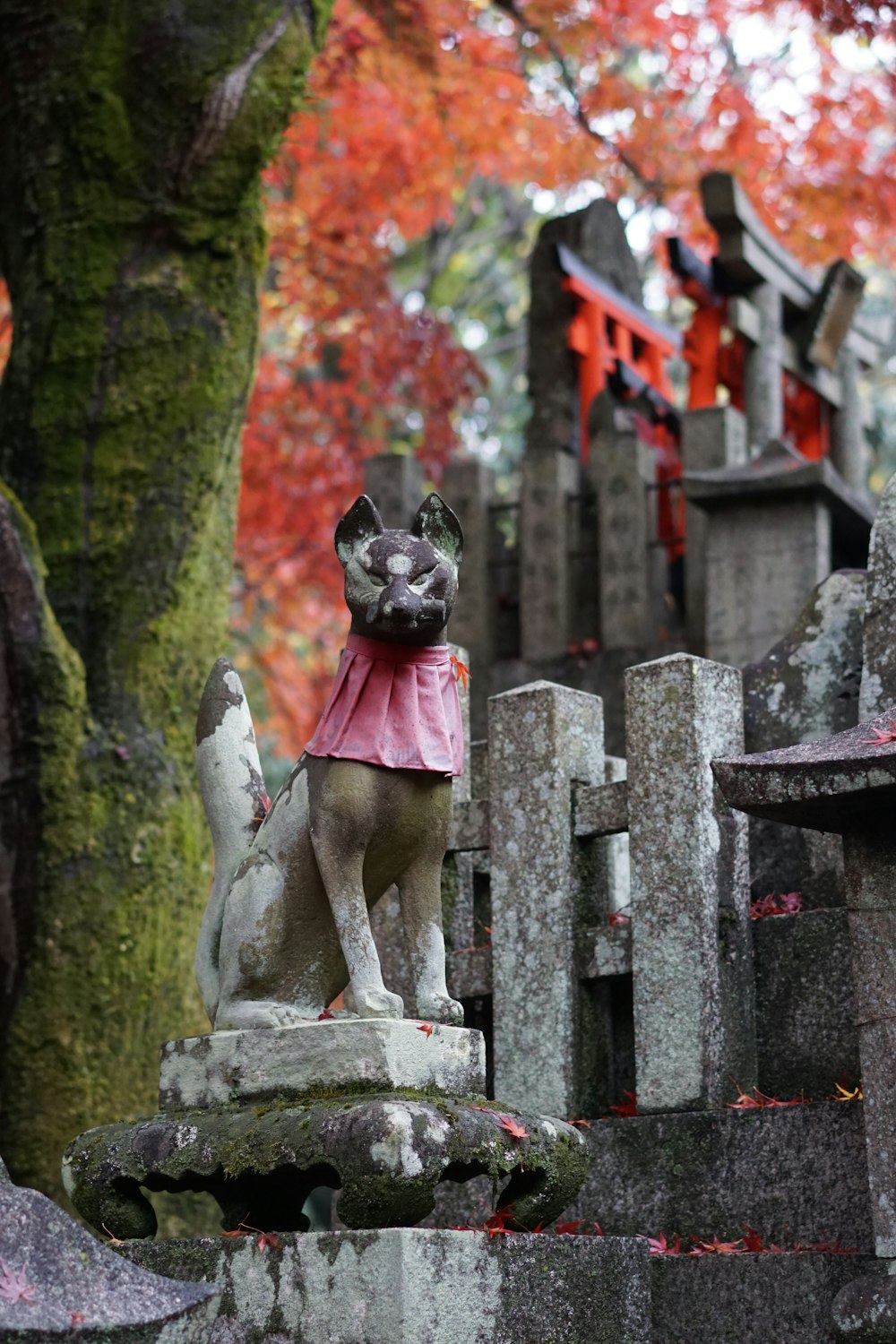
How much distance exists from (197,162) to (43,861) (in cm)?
328

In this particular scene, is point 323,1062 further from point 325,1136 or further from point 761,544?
point 761,544

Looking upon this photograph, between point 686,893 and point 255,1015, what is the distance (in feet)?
4.89

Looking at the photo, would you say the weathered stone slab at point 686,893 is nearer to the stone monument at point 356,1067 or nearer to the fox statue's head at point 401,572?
the stone monument at point 356,1067

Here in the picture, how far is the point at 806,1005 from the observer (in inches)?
192

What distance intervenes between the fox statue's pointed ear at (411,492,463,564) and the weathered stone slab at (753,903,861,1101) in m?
1.66

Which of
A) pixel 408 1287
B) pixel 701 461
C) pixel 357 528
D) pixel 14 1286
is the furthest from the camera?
pixel 701 461

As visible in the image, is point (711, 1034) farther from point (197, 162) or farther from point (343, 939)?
point (197, 162)

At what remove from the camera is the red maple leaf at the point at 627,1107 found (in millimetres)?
5016

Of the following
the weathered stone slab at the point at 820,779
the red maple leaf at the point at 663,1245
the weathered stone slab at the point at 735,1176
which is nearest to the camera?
the weathered stone slab at the point at 820,779

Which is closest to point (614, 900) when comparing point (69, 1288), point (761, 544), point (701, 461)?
point (69, 1288)

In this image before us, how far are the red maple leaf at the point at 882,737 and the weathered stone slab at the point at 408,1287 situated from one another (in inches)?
54.3

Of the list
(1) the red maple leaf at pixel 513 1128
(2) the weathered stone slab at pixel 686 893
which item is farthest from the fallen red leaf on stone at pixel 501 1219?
(2) the weathered stone slab at pixel 686 893

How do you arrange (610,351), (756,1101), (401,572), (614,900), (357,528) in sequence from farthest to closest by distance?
1. (610,351)
2. (614,900)
3. (756,1101)
4. (357,528)
5. (401,572)

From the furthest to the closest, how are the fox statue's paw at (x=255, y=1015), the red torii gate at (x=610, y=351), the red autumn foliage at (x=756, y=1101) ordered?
the red torii gate at (x=610, y=351) → the red autumn foliage at (x=756, y=1101) → the fox statue's paw at (x=255, y=1015)
